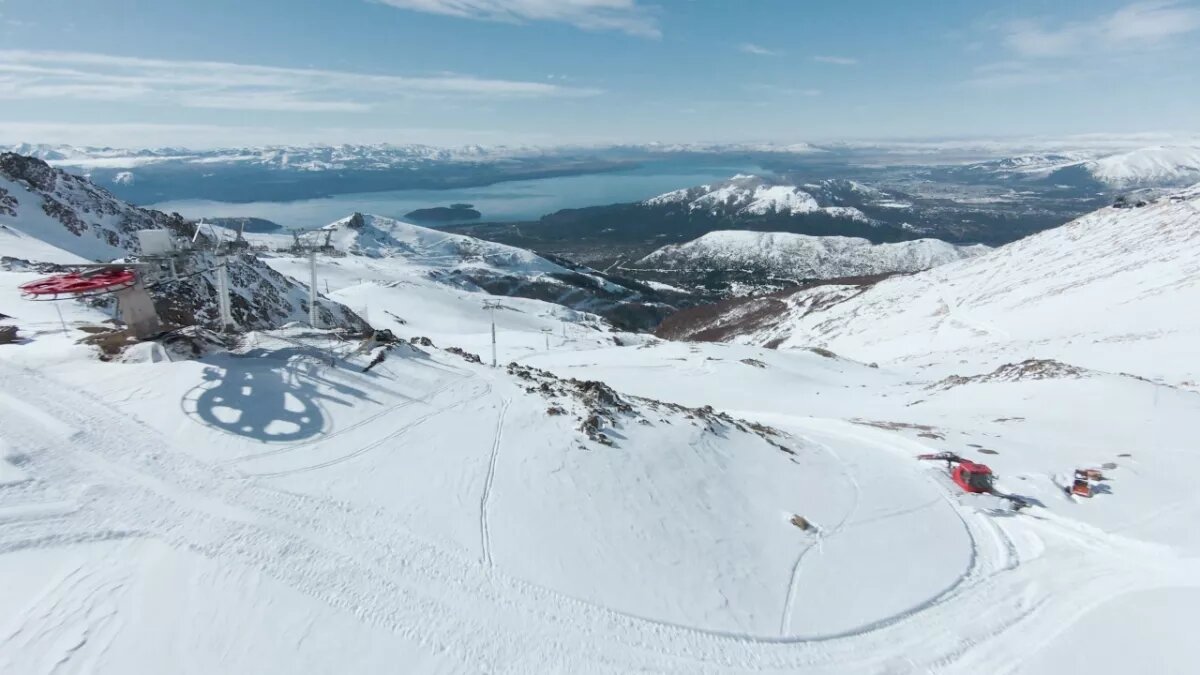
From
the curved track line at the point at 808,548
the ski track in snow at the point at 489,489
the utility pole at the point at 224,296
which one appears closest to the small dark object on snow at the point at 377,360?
the ski track in snow at the point at 489,489

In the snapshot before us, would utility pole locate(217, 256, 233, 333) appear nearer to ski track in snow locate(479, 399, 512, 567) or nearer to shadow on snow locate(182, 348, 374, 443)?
shadow on snow locate(182, 348, 374, 443)

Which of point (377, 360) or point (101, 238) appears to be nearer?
point (377, 360)

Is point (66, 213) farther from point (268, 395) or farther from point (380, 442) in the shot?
point (380, 442)

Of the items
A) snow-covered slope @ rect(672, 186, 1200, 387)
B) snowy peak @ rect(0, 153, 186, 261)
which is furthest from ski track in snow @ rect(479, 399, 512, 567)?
snow-covered slope @ rect(672, 186, 1200, 387)

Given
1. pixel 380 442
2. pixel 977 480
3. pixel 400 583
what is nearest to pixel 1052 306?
pixel 977 480

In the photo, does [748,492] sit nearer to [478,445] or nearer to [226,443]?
[478,445]

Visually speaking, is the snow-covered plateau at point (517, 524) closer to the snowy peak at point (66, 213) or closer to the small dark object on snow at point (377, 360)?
the small dark object on snow at point (377, 360)
